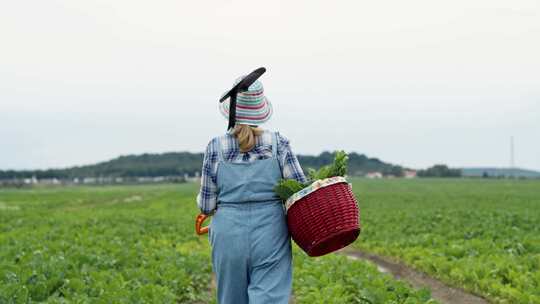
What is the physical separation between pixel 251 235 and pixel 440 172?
423 feet

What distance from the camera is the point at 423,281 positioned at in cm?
1038

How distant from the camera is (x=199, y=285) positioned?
372 inches

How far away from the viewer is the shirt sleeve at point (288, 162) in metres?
3.65

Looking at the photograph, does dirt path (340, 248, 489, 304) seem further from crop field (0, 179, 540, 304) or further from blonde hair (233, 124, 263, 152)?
blonde hair (233, 124, 263, 152)

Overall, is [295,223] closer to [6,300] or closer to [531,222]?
[6,300]

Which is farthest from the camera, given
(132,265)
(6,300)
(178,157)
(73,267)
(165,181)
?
(178,157)

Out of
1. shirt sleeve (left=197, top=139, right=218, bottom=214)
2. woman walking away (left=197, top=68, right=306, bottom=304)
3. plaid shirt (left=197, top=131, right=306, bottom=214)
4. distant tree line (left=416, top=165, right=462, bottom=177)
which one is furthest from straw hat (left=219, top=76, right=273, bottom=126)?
distant tree line (left=416, top=165, right=462, bottom=177)

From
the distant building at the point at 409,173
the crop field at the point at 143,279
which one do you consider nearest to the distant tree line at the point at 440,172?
the distant building at the point at 409,173

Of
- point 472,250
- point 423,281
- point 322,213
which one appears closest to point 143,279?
point 423,281

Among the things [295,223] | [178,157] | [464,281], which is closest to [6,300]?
[295,223]

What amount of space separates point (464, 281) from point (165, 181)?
132447 mm

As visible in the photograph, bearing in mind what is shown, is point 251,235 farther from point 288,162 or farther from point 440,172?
point 440,172

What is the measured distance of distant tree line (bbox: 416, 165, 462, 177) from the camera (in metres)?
125

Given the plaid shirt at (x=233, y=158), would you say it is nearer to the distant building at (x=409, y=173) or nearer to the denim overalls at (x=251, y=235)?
the denim overalls at (x=251, y=235)
